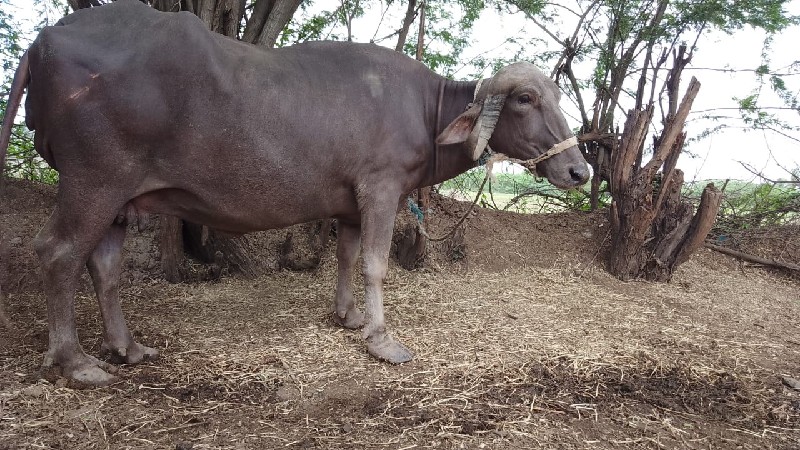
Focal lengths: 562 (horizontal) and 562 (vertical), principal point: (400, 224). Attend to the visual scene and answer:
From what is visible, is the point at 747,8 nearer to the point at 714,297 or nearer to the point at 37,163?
the point at 714,297

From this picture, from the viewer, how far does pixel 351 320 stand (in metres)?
4.75

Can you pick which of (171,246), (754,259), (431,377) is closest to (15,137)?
(171,246)

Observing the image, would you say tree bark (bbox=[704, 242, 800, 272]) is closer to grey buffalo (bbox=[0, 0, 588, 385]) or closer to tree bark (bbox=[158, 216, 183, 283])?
grey buffalo (bbox=[0, 0, 588, 385])

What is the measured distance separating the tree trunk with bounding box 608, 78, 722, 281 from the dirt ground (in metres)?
0.35

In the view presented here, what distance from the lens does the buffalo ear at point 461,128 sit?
162 inches

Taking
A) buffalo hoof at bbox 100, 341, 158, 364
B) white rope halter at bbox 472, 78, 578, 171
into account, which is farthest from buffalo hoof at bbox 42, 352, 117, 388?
white rope halter at bbox 472, 78, 578, 171

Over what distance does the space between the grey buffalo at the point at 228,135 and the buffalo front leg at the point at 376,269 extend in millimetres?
10

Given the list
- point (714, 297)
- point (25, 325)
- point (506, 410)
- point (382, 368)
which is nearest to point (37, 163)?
point (25, 325)

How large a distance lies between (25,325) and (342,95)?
9.96ft

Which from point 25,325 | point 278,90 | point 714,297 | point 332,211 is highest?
point 278,90

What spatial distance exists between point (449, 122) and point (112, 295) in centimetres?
272

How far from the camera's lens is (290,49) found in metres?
4.12

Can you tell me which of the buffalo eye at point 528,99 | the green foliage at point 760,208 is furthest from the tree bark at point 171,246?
the green foliage at point 760,208

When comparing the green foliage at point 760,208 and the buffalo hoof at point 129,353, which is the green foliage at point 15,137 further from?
the green foliage at point 760,208
